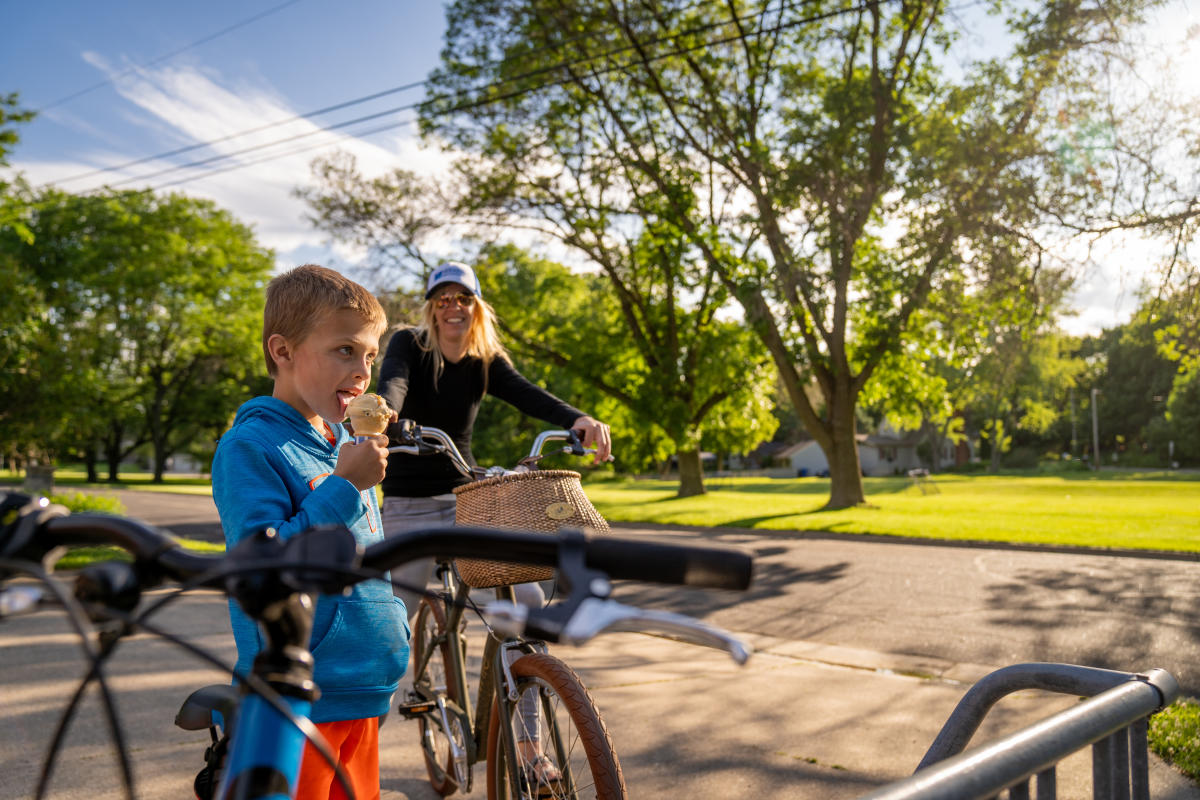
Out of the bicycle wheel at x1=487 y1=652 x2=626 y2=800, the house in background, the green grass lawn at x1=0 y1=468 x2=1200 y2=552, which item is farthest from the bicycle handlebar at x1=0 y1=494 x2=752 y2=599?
the house in background

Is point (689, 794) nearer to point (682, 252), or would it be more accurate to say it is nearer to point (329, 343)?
point (329, 343)

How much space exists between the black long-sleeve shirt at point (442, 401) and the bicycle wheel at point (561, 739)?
1238 mm

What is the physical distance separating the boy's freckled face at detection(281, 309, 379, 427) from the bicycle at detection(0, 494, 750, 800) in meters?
1.15

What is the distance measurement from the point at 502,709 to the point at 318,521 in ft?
4.39

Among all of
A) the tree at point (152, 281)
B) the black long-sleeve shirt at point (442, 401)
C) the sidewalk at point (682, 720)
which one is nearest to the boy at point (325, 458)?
the black long-sleeve shirt at point (442, 401)

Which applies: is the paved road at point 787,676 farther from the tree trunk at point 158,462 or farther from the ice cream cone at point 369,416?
the tree trunk at point 158,462

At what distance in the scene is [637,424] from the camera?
26.2 m

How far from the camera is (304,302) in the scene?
6.77 ft

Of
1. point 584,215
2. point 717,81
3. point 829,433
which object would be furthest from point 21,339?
point 829,433

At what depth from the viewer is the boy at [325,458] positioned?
1.93 metres

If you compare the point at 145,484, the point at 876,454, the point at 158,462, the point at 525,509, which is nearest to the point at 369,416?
the point at 525,509

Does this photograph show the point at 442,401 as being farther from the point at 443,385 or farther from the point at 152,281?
the point at 152,281

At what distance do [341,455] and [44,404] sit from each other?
22974 mm

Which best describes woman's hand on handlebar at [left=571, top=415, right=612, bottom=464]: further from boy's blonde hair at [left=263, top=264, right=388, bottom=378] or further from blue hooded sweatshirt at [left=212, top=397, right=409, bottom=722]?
boy's blonde hair at [left=263, top=264, right=388, bottom=378]
